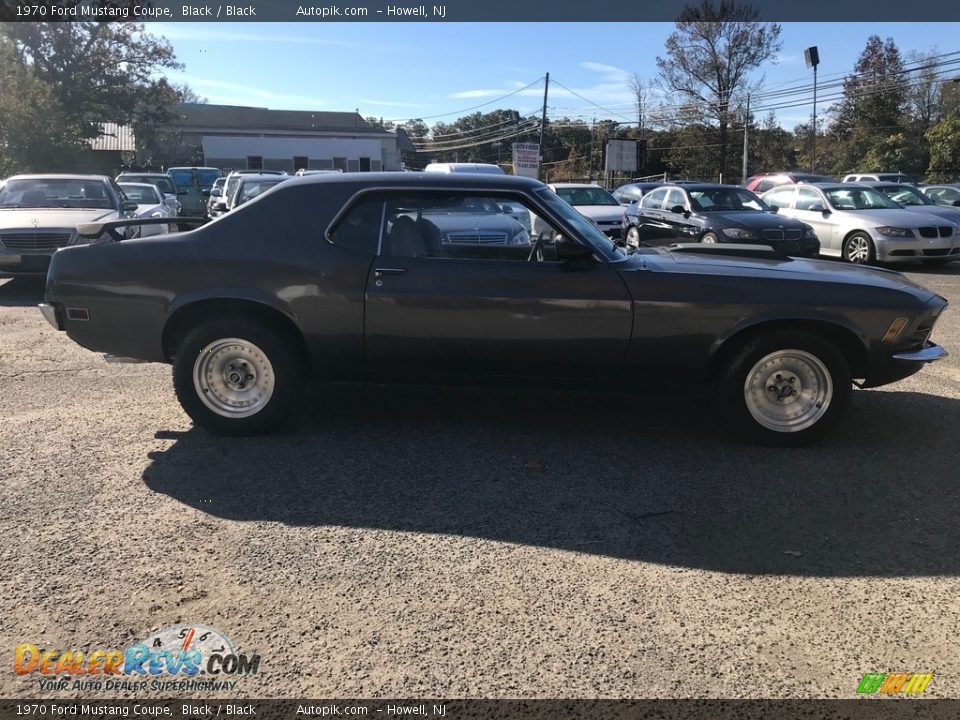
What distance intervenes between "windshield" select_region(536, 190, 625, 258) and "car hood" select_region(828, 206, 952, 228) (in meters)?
10.9

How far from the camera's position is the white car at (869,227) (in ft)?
45.7

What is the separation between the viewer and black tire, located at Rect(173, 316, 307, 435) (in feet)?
16.2

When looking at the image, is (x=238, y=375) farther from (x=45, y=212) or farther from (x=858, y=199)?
(x=858, y=199)

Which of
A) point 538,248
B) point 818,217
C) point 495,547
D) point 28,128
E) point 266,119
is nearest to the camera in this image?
point 495,547

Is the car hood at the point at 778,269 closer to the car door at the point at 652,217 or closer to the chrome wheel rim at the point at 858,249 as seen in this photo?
the car door at the point at 652,217

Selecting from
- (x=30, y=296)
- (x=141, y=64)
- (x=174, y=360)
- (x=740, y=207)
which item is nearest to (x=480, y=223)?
(x=174, y=360)

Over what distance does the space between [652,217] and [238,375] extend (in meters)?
11.3

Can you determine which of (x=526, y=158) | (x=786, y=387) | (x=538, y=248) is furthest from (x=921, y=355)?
Result: (x=526, y=158)

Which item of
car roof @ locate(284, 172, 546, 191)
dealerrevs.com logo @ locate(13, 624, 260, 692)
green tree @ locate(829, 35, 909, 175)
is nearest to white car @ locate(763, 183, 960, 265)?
car roof @ locate(284, 172, 546, 191)

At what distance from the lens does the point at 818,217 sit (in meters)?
15.3

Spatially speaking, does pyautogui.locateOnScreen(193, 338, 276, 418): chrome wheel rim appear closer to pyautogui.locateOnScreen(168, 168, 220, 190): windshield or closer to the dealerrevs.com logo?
the dealerrevs.com logo

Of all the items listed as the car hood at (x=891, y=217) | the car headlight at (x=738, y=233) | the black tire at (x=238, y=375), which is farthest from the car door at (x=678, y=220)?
the black tire at (x=238, y=375)

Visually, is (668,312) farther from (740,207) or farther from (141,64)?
(141,64)

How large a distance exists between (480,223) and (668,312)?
51.5 inches
